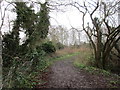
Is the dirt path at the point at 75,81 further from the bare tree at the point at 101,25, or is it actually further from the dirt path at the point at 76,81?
the bare tree at the point at 101,25

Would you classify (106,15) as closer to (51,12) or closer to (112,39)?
(112,39)

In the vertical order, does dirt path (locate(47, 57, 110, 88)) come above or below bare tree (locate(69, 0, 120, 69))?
below

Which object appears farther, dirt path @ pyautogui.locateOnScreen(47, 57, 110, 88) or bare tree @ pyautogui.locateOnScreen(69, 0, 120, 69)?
bare tree @ pyautogui.locateOnScreen(69, 0, 120, 69)

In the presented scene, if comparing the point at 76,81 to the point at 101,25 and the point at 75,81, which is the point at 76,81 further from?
the point at 101,25

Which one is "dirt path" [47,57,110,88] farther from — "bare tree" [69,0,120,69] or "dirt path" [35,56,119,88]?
"bare tree" [69,0,120,69]

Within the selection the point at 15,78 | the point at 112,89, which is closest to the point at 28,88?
the point at 15,78

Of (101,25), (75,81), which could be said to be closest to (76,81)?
(75,81)

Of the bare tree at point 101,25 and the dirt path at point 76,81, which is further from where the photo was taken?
the bare tree at point 101,25

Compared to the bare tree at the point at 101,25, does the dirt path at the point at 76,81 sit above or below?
below

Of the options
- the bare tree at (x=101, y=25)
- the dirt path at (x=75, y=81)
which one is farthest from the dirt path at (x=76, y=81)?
the bare tree at (x=101, y=25)

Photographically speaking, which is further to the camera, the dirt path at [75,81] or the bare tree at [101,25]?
the bare tree at [101,25]

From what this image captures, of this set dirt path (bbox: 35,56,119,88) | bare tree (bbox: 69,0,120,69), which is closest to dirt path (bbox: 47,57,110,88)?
dirt path (bbox: 35,56,119,88)

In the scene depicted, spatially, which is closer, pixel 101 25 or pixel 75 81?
pixel 75 81

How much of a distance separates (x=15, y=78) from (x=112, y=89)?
3.47 meters
